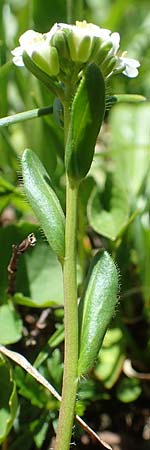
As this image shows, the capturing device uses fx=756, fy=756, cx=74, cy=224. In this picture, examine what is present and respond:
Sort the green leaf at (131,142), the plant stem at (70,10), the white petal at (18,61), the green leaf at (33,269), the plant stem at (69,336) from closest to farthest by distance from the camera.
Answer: the plant stem at (69,336)
the white petal at (18,61)
the green leaf at (33,269)
the plant stem at (70,10)
the green leaf at (131,142)

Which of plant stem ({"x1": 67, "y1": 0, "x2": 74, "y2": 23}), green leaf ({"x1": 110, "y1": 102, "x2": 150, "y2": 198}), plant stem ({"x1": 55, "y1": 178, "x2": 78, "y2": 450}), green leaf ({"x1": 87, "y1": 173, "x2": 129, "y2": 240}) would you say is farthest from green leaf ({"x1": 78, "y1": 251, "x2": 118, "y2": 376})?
plant stem ({"x1": 67, "y1": 0, "x2": 74, "y2": 23})

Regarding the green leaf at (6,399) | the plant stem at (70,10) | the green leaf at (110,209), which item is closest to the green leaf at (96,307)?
the green leaf at (6,399)

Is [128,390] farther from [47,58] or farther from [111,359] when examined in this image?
[47,58]

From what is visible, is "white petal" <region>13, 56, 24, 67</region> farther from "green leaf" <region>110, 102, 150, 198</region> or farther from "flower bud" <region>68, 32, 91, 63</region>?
"green leaf" <region>110, 102, 150, 198</region>

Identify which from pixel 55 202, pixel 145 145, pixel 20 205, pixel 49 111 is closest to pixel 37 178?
pixel 55 202

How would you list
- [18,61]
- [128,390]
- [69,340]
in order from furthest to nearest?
[128,390] → [18,61] → [69,340]

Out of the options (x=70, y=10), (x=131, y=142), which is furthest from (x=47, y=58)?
(x=131, y=142)

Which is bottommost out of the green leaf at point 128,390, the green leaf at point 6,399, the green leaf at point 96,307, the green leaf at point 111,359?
the green leaf at point 128,390

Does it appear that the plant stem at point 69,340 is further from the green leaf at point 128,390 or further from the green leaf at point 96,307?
the green leaf at point 128,390
